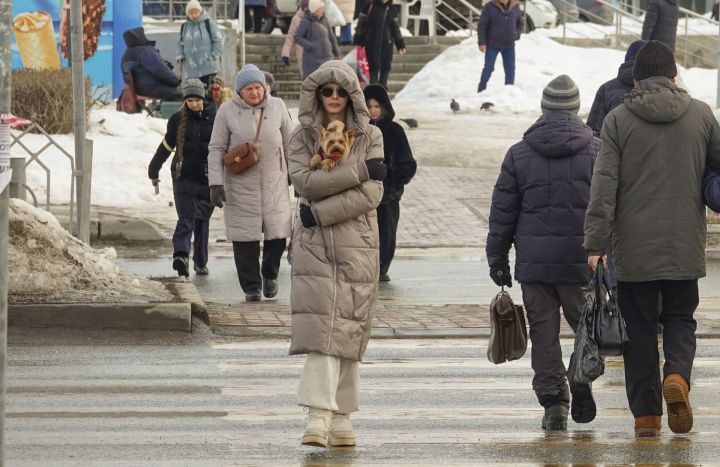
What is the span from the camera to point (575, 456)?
7.61m

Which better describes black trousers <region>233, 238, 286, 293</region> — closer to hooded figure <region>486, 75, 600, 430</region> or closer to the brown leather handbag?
the brown leather handbag

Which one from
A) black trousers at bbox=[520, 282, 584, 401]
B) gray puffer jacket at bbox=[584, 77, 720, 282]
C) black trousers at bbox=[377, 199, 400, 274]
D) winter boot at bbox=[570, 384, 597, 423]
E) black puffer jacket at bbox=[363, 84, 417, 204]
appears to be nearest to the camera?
gray puffer jacket at bbox=[584, 77, 720, 282]

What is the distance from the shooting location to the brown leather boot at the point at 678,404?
26.0 feet

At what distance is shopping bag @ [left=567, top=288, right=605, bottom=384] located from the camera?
8.04 m

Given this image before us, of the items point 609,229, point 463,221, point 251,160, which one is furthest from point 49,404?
point 463,221

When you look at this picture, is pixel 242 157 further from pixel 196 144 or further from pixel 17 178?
pixel 17 178

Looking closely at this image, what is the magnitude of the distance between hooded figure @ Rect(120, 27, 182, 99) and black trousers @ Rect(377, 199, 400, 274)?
11.5 metres

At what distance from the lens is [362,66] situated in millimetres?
26891

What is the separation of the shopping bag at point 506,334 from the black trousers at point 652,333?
57cm

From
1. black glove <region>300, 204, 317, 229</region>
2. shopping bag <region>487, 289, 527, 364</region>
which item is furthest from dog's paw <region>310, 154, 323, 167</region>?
shopping bag <region>487, 289, 527, 364</region>

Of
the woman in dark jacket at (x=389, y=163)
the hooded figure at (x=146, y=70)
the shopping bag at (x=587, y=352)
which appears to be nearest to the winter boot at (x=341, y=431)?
the shopping bag at (x=587, y=352)

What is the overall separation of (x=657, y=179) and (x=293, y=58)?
2483 cm

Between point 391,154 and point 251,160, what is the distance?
4.85 ft

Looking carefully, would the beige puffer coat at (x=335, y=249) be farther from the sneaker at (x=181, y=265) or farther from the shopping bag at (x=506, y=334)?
the sneaker at (x=181, y=265)
